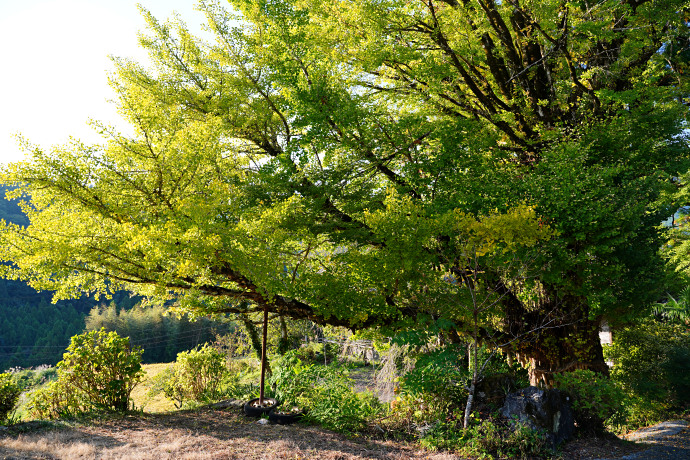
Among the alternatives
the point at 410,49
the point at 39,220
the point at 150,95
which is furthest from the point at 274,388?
the point at 410,49

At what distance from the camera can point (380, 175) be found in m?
9.34

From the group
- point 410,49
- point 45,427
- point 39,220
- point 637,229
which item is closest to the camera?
point 45,427

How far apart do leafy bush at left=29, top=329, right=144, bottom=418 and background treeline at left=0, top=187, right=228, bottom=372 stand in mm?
23614

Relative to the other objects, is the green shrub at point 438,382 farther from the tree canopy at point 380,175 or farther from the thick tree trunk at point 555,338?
the thick tree trunk at point 555,338

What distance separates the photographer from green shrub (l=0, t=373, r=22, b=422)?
6.01 m

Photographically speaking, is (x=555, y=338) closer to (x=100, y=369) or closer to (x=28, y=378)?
(x=100, y=369)

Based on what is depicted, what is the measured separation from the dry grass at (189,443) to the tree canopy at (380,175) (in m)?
1.95

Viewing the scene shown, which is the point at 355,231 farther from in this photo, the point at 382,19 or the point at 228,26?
the point at 228,26

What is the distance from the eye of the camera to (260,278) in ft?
19.4

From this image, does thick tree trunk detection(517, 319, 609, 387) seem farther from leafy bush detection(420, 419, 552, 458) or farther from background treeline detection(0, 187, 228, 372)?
background treeline detection(0, 187, 228, 372)

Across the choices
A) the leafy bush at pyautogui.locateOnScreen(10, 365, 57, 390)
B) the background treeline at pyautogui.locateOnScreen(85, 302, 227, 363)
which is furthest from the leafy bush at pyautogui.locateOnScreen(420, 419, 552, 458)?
the background treeline at pyautogui.locateOnScreen(85, 302, 227, 363)

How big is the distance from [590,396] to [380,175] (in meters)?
5.96

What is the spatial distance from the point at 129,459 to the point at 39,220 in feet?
13.7

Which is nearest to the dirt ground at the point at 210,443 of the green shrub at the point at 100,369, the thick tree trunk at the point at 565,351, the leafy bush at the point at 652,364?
the green shrub at the point at 100,369
